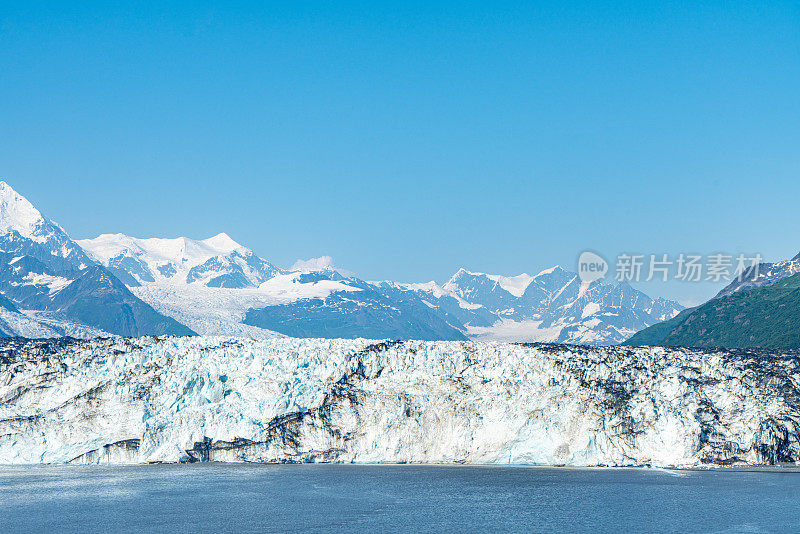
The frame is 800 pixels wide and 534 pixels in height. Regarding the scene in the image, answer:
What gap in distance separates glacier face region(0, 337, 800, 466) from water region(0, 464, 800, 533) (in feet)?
6.76

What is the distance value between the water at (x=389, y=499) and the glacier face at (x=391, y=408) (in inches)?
81.1

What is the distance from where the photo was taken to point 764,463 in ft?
283

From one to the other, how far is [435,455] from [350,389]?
429 inches

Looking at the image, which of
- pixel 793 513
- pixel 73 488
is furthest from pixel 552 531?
pixel 73 488

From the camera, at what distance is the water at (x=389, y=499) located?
61781 mm

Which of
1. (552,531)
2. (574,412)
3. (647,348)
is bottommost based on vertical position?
(552,531)

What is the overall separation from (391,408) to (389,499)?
18689 millimetres

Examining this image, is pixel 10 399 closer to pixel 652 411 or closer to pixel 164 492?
pixel 164 492

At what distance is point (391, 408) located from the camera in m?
88.6

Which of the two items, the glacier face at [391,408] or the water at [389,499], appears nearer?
the water at [389,499]

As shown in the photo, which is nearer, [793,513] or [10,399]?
[793,513]

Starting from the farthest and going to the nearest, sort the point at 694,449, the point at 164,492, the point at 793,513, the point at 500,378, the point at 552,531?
the point at 500,378, the point at 694,449, the point at 164,492, the point at 793,513, the point at 552,531

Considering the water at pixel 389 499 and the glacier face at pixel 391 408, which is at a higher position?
the glacier face at pixel 391 408

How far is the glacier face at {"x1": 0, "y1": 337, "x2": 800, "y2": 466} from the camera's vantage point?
283 feet
